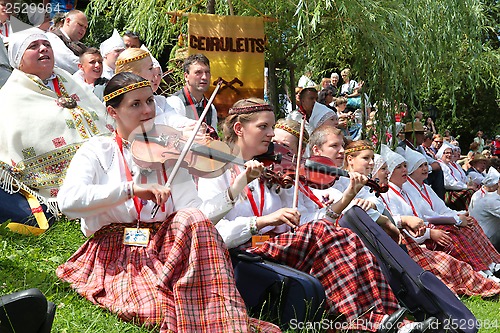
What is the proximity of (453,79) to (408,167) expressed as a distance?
330 cm

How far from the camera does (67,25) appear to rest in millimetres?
7340

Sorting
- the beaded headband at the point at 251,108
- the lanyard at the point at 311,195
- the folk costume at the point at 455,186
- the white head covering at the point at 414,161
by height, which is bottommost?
the folk costume at the point at 455,186

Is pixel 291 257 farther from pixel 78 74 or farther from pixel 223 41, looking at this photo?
pixel 223 41

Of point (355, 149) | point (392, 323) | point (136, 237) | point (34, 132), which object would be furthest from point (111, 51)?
point (392, 323)

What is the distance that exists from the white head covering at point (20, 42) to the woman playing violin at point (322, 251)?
1949 mm

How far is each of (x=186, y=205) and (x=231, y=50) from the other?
3.99 m

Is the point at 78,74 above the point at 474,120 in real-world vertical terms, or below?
above

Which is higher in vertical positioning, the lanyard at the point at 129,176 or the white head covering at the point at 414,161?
the lanyard at the point at 129,176

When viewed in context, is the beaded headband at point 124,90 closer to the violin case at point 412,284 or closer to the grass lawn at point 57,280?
the grass lawn at point 57,280

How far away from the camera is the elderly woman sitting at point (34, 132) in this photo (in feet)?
16.1

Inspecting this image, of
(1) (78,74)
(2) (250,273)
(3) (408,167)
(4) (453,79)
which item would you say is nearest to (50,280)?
(2) (250,273)

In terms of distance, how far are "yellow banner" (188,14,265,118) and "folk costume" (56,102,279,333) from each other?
3701mm

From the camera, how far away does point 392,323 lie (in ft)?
12.0

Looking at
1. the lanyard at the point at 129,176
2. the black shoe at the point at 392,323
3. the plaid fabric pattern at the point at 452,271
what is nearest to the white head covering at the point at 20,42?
the lanyard at the point at 129,176
